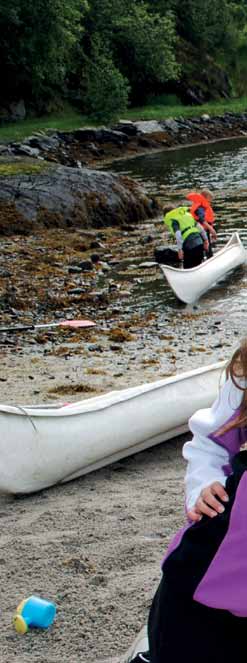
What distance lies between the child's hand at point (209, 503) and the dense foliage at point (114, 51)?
41.0m

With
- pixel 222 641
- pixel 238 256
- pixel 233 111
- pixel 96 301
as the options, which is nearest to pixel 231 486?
pixel 222 641

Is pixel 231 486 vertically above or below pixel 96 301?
above

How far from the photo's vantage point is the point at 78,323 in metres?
10.8

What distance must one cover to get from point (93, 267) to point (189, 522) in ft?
40.5

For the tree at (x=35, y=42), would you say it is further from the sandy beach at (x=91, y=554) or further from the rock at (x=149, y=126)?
the sandy beach at (x=91, y=554)

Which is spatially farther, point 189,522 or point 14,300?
point 14,300

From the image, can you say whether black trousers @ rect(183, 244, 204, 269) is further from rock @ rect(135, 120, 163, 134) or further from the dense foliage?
the dense foliage

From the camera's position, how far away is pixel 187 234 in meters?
13.9

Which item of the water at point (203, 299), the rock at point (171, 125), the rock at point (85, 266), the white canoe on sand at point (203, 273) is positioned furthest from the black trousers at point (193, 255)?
the rock at point (171, 125)

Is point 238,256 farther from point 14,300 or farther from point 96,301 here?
point 14,300

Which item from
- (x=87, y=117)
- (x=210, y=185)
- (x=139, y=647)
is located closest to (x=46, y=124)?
(x=87, y=117)

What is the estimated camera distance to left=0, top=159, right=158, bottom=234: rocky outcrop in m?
18.6

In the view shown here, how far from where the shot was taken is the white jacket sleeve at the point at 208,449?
2650 mm

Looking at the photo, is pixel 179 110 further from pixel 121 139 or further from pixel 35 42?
pixel 121 139
